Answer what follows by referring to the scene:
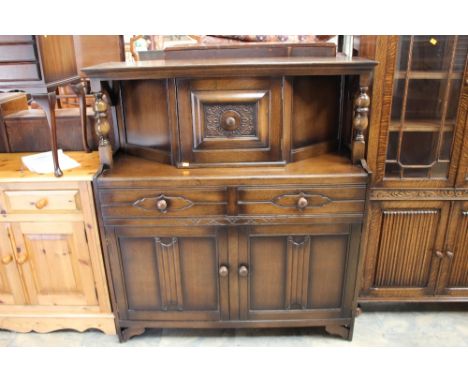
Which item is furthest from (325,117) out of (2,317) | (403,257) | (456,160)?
(2,317)

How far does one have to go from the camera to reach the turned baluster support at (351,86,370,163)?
158cm

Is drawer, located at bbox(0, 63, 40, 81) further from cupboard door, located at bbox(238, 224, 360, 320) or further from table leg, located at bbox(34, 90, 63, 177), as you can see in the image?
cupboard door, located at bbox(238, 224, 360, 320)

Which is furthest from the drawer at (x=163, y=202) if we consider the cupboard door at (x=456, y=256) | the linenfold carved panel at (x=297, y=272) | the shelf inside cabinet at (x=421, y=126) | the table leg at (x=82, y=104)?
the cupboard door at (x=456, y=256)

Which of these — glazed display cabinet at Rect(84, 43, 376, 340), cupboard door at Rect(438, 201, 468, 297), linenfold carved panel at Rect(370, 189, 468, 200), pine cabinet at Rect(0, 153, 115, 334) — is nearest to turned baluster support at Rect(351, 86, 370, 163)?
glazed display cabinet at Rect(84, 43, 376, 340)

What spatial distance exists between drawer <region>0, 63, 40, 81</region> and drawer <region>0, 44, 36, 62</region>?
0.03 m

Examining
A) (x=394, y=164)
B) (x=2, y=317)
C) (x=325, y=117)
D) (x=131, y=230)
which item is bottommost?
(x=2, y=317)

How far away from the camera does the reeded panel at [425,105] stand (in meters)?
1.62

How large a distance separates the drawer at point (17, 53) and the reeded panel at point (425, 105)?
4.72 feet

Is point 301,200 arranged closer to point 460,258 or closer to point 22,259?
point 460,258

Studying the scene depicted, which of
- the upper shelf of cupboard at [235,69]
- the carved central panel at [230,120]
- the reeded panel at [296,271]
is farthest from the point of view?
the reeded panel at [296,271]

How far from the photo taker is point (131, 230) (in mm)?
1687

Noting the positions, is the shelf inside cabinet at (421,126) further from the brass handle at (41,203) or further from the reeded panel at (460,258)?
the brass handle at (41,203)

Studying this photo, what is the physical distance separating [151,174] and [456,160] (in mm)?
1325
